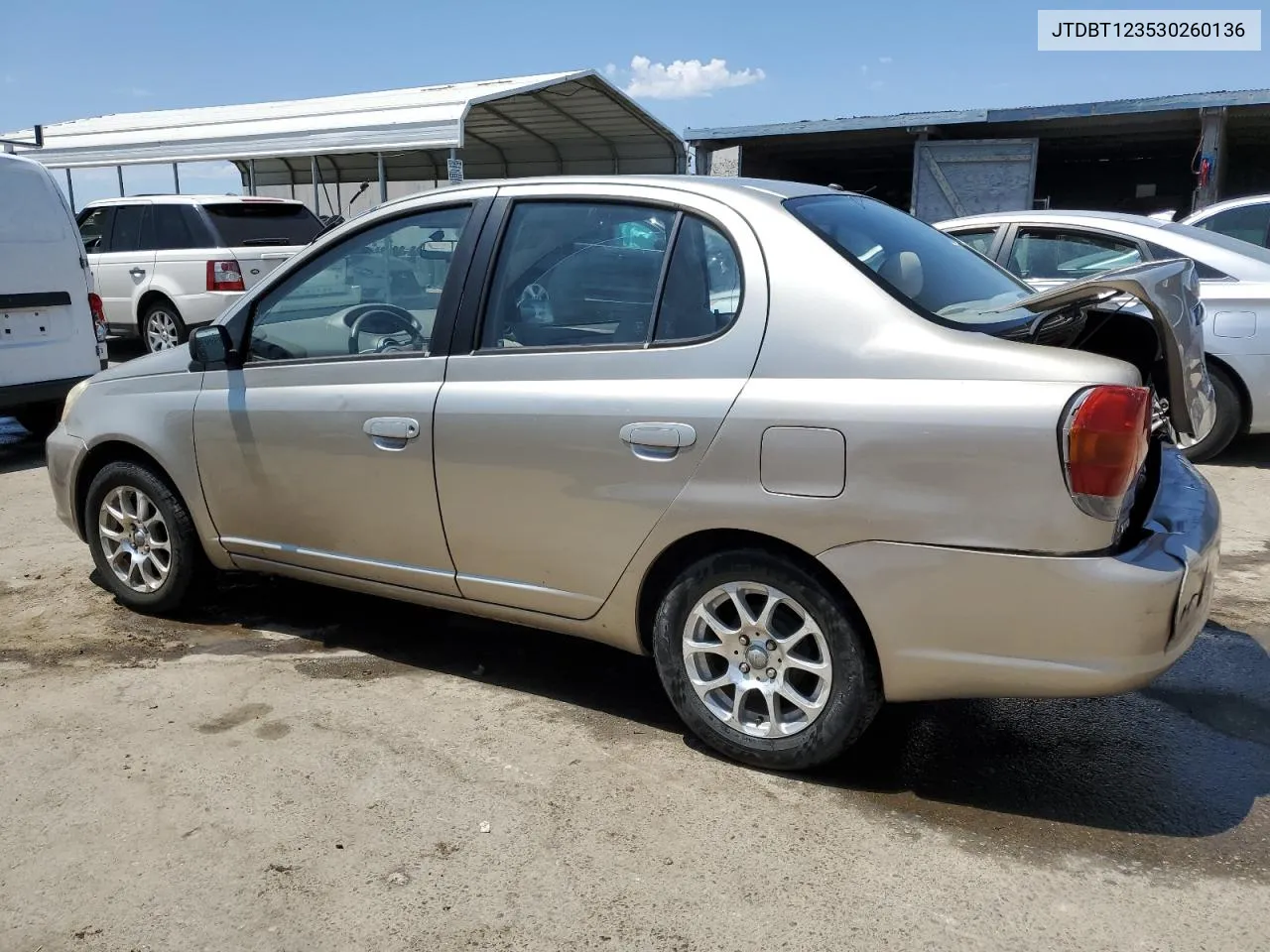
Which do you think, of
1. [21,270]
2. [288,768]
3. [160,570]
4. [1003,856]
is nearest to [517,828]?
[288,768]

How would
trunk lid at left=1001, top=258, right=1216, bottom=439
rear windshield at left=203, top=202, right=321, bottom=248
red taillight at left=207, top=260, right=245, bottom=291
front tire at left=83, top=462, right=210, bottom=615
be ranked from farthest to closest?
rear windshield at left=203, top=202, right=321, bottom=248 → red taillight at left=207, top=260, right=245, bottom=291 → front tire at left=83, top=462, right=210, bottom=615 → trunk lid at left=1001, top=258, right=1216, bottom=439

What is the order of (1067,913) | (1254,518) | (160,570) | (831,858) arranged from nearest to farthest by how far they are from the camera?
(1067,913)
(831,858)
(160,570)
(1254,518)

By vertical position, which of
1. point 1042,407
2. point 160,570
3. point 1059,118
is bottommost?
point 160,570

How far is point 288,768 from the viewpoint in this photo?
3279mm

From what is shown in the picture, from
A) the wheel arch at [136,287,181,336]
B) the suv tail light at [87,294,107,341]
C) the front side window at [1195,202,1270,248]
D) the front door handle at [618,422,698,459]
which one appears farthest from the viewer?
the wheel arch at [136,287,181,336]

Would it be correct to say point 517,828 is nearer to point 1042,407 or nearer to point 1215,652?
point 1042,407

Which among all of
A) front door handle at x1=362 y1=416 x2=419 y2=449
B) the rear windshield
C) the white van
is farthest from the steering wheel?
the rear windshield

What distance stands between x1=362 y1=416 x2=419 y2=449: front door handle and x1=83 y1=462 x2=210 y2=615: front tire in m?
1.19

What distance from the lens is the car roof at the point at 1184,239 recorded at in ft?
21.6

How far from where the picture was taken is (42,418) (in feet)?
29.5

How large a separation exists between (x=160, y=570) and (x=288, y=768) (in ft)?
5.34

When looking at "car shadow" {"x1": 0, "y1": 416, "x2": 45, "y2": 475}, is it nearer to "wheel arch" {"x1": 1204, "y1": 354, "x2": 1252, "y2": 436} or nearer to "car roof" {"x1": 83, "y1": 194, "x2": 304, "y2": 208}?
"car roof" {"x1": 83, "y1": 194, "x2": 304, "y2": 208}

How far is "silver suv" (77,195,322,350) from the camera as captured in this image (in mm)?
11633

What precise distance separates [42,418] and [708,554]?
781 centimetres
